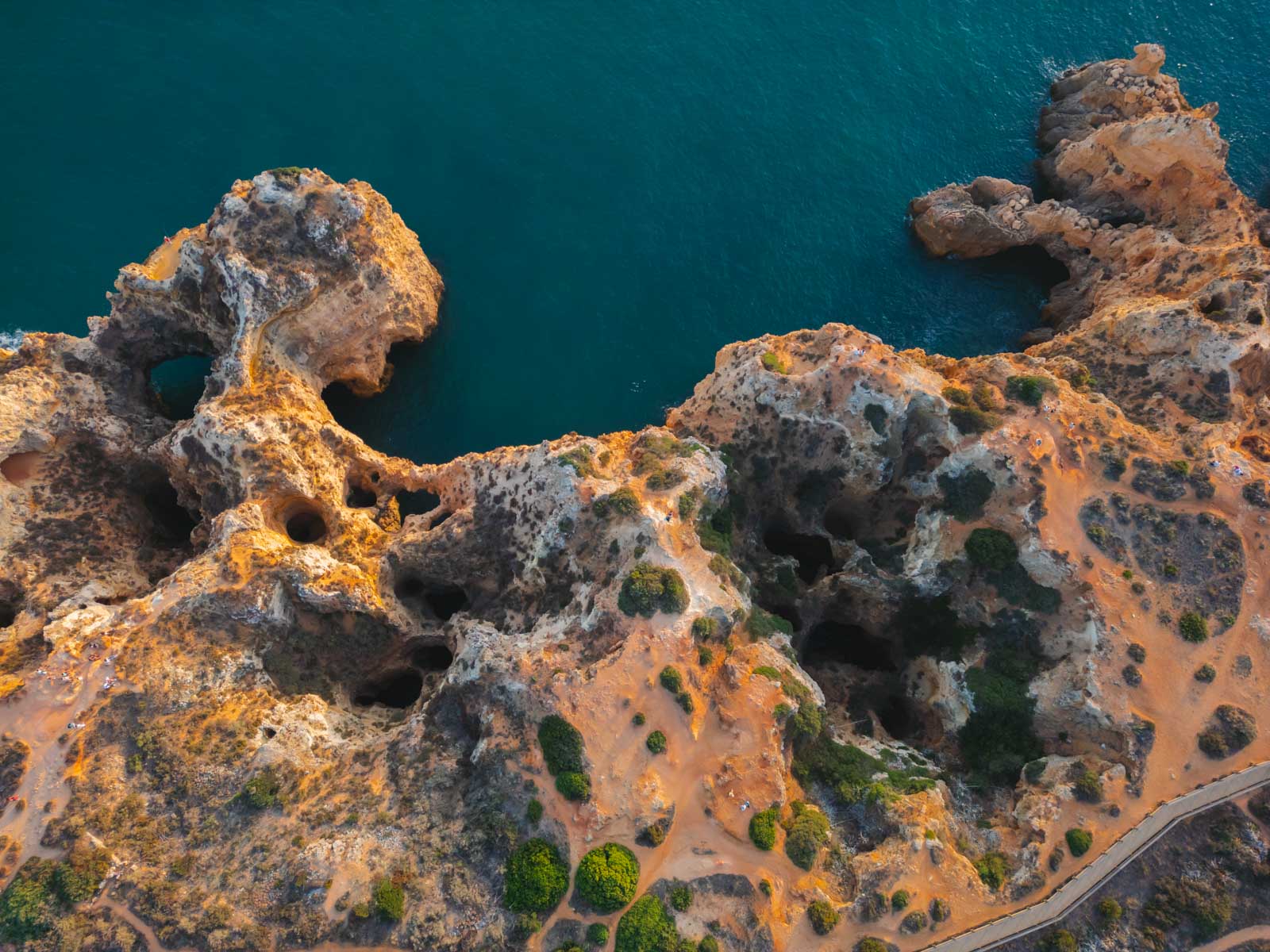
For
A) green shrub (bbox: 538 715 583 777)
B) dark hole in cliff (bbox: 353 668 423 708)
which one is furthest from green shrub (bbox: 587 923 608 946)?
dark hole in cliff (bbox: 353 668 423 708)

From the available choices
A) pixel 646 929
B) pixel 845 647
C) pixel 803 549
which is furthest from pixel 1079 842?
pixel 803 549

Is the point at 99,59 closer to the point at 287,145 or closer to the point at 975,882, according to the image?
the point at 287,145

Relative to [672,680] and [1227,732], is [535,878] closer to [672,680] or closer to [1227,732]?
[672,680]

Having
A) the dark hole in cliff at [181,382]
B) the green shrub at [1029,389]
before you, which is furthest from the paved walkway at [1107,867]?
the dark hole in cliff at [181,382]

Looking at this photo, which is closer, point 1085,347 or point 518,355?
point 1085,347

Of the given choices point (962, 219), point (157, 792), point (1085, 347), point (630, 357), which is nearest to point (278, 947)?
point (157, 792)
